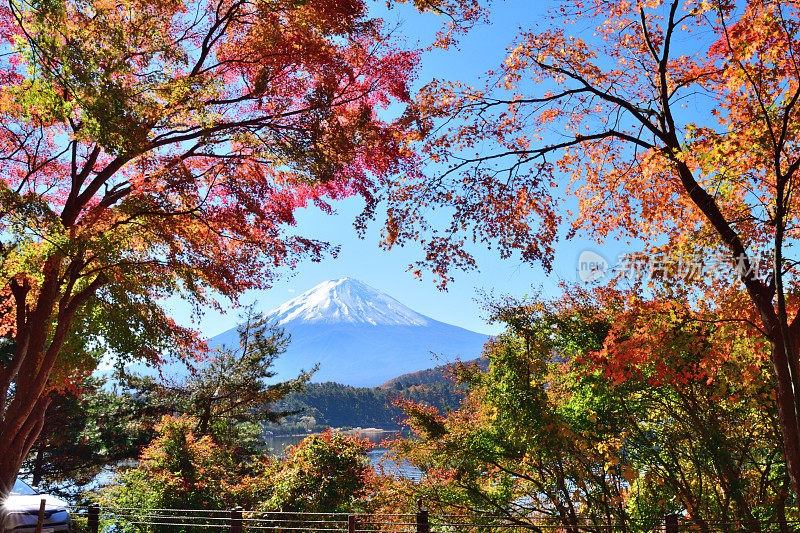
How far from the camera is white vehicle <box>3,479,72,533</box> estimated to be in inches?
311

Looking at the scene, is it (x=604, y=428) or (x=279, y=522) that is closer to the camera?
(x=604, y=428)

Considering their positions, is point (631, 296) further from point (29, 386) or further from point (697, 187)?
point (29, 386)

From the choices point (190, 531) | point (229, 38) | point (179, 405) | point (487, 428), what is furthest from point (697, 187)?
point (179, 405)

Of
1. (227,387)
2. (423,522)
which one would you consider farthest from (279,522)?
(227,387)

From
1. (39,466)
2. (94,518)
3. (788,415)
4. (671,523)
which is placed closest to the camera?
(788,415)

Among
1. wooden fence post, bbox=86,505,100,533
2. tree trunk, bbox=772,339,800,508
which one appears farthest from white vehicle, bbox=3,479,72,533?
tree trunk, bbox=772,339,800,508

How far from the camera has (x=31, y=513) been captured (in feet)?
26.6

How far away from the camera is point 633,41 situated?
7949mm

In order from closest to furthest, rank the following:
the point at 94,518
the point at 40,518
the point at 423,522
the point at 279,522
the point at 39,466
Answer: the point at 423,522
the point at 40,518
the point at 279,522
the point at 94,518
the point at 39,466

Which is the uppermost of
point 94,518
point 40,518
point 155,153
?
point 155,153

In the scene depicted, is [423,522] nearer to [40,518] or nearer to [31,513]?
[40,518]

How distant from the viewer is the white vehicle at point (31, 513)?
7891 mm

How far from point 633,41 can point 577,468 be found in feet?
24.8

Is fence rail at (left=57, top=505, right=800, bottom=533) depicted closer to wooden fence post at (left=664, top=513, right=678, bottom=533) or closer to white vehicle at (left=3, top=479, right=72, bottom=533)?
white vehicle at (left=3, top=479, right=72, bottom=533)
